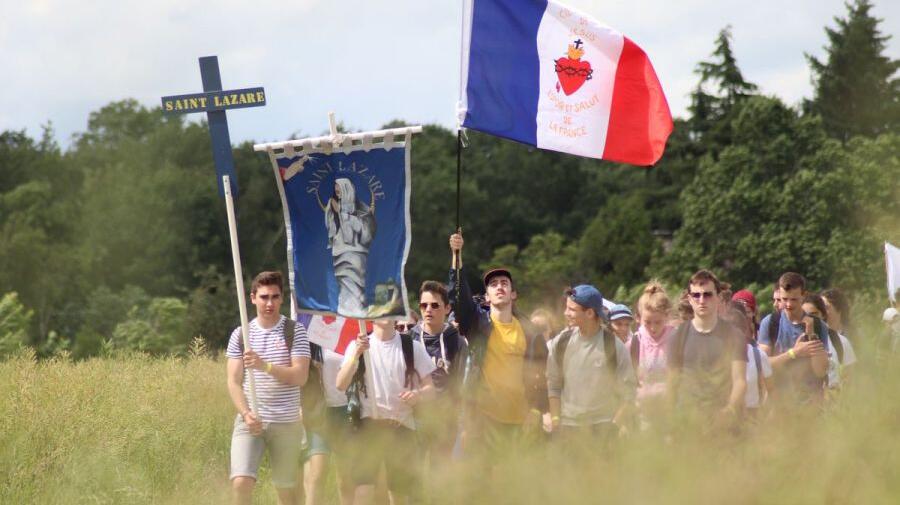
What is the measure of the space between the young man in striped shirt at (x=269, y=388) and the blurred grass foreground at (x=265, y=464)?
0.33 m

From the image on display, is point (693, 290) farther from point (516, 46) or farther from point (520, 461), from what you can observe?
point (520, 461)

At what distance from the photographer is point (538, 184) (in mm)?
87688

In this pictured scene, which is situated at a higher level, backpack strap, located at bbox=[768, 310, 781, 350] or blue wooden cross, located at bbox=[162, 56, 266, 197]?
blue wooden cross, located at bbox=[162, 56, 266, 197]

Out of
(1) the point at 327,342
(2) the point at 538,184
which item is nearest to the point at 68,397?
(1) the point at 327,342

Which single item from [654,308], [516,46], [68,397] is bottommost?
[68,397]

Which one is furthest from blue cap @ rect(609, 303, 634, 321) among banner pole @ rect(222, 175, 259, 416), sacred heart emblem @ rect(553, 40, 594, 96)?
banner pole @ rect(222, 175, 259, 416)

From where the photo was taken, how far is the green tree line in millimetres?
52594

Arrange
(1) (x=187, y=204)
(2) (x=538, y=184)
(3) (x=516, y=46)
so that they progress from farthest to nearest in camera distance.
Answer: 1. (2) (x=538, y=184)
2. (1) (x=187, y=204)
3. (3) (x=516, y=46)

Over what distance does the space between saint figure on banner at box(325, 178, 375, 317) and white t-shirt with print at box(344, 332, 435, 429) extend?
0.28 m

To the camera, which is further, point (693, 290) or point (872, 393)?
point (693, 290)

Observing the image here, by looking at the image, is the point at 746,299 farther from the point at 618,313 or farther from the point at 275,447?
the point at 275,447

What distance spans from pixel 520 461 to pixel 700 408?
20.2 inches

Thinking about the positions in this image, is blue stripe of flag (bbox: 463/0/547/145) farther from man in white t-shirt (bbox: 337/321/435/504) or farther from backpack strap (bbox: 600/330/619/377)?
backpack strap (bbox: 600/330/619/377)

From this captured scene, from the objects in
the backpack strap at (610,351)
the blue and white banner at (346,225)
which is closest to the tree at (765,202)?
the backpack strap at (610,351)
